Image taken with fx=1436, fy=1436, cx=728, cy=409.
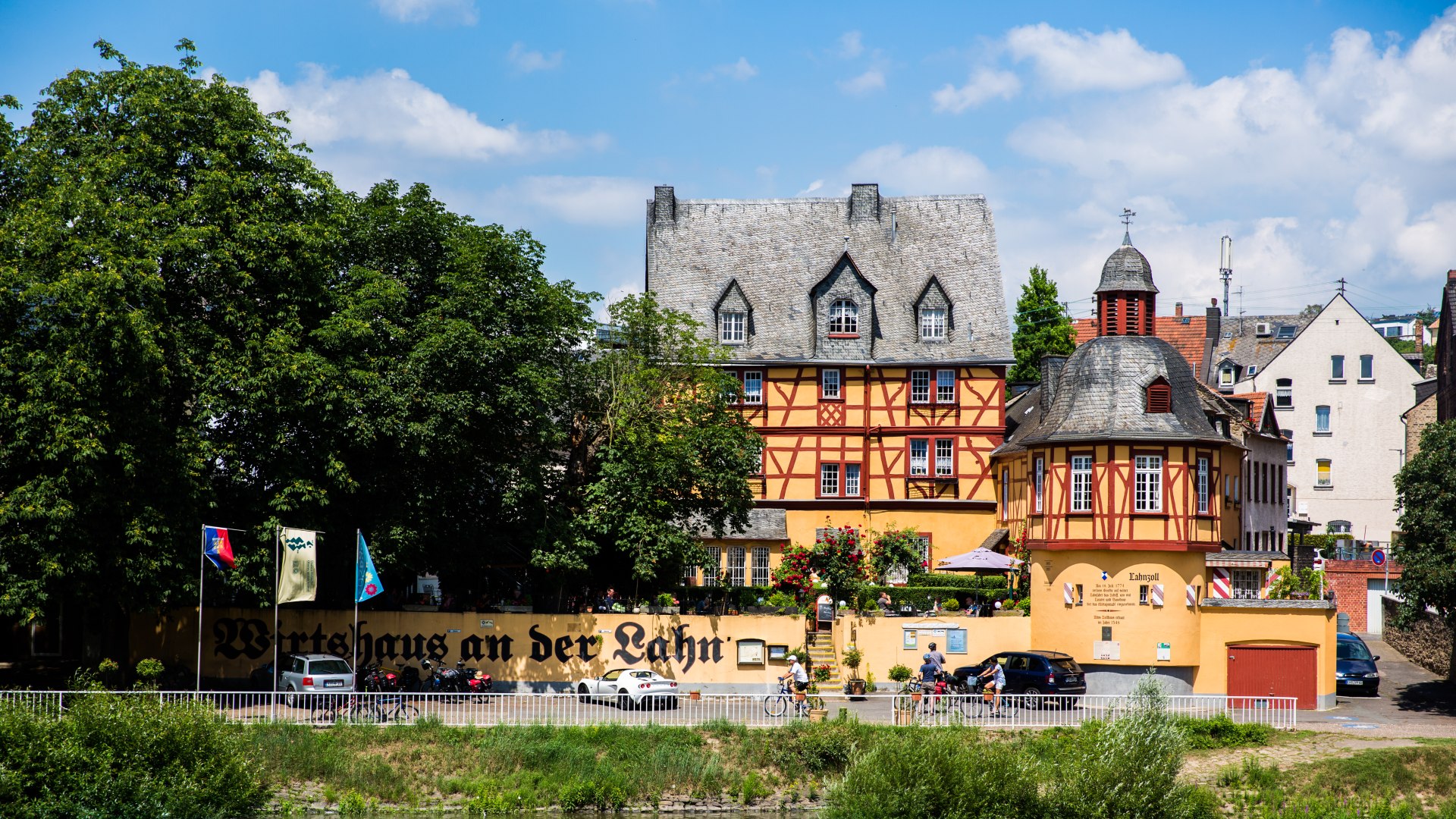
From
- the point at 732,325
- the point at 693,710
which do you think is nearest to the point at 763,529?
the point at 732,325

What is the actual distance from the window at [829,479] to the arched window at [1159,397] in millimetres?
12950

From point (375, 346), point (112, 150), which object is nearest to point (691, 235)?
point (375, 346)

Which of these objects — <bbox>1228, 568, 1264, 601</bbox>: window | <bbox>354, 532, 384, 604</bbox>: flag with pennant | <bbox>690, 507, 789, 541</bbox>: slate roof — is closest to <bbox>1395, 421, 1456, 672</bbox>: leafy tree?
<bbox>1228, 568, 1264, 601</bbox>: window

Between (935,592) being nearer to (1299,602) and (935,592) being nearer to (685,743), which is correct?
(1299,602)

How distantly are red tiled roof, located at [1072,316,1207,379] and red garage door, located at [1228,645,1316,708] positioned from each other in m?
32.1

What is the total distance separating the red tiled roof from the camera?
69.6m

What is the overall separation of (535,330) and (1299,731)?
20.9 meters

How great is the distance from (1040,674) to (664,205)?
24.6m

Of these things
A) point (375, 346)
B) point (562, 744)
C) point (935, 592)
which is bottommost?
point (562, 744)

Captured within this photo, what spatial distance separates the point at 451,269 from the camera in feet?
122

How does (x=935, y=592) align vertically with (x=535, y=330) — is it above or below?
below

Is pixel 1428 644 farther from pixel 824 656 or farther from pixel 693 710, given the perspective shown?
pixel 693 710

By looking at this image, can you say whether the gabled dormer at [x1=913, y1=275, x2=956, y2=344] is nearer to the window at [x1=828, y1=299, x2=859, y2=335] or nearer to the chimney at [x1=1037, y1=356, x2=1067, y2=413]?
the window at [x1=828, y1=299, x2=859, y2=335]

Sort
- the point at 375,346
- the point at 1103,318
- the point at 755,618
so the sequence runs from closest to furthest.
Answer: the point at 375,346 < the point at 755,618 < the point at 1103,318
